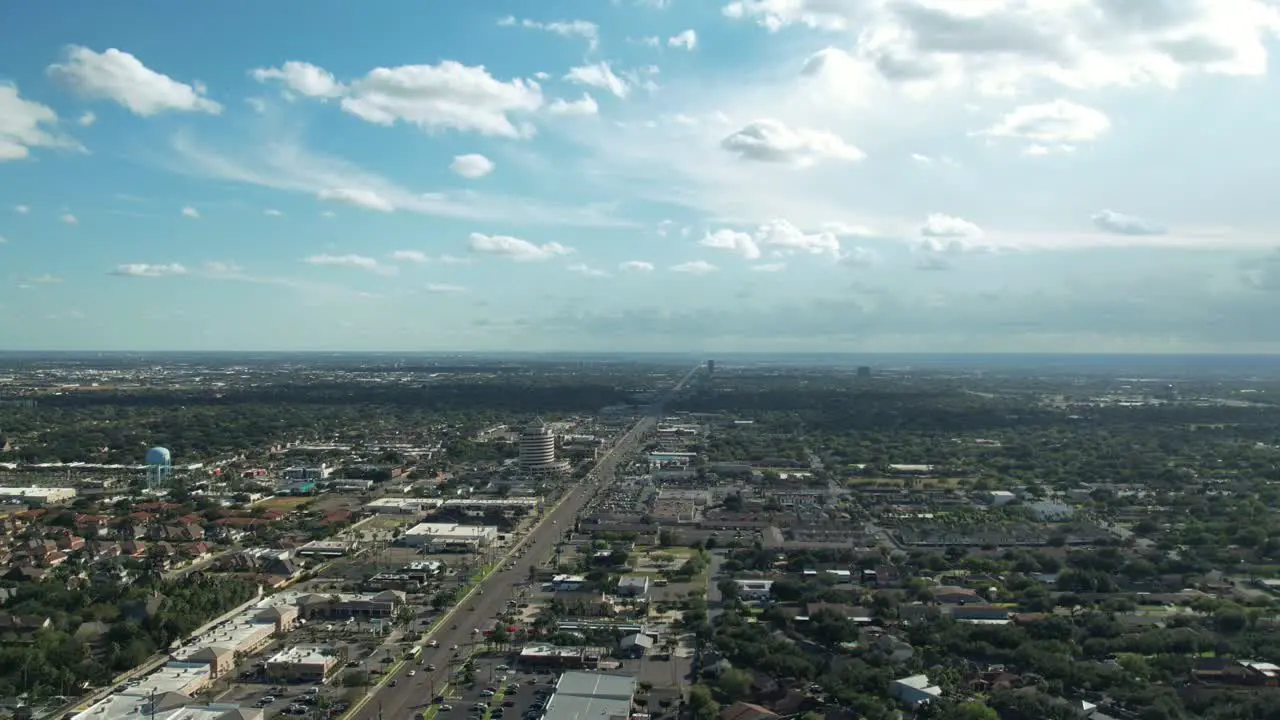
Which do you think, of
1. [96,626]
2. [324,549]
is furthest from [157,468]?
[96,626]

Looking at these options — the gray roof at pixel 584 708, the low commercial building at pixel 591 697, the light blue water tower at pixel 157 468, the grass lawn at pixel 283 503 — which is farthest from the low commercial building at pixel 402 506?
the gray roof at pixel 584 708

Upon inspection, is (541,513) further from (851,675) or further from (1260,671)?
(1260,671)

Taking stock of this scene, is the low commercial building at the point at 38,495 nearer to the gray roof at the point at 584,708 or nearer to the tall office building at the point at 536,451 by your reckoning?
the tall office building at the point at 536,451

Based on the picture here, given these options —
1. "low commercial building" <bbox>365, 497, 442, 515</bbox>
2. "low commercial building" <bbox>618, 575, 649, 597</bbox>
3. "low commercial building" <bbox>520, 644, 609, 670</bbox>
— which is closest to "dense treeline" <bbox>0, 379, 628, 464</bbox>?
"low commercial building" <bbox>365, 497, 442, 515</bbox>

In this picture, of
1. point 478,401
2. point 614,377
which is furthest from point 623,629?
point 614,377

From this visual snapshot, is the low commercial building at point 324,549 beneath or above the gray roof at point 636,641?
beneath

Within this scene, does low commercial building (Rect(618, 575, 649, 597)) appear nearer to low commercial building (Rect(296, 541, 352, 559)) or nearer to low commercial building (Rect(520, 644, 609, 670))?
low commercial building (Rect(520, 644, 609, 670))
